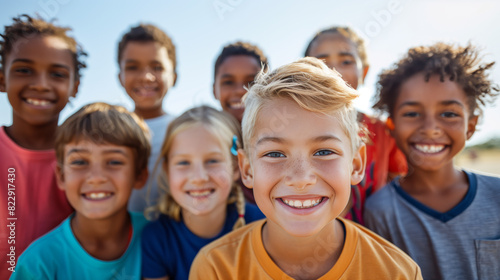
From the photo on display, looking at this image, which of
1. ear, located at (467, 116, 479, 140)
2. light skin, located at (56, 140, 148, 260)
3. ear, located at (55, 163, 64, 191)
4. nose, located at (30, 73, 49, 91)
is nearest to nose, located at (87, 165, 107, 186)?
light skin, located at (56, 140, 148, 260)

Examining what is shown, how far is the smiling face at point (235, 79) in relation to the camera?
12.0ft

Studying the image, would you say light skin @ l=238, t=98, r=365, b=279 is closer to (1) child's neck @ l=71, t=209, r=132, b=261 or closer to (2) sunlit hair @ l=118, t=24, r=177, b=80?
(1) child's neck @ l=71, t=209, r=132, b=261

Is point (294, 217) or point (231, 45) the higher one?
point (231, 45)

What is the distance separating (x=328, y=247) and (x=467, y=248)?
125 centimetres

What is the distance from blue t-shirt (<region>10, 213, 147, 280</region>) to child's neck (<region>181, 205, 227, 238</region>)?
47 cm

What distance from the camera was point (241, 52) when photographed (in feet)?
12.4

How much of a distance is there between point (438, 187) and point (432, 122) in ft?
1.98

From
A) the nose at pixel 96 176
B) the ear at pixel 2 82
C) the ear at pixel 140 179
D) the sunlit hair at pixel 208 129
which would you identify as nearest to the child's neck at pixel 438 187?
the sunlit hair at pixel 208 129

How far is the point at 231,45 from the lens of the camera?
391cm

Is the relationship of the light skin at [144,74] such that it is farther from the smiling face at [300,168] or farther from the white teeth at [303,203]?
the white teeth at [303,203]

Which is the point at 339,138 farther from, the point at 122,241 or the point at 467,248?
the point at 122,241

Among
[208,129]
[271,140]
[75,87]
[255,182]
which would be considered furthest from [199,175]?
[75,87]

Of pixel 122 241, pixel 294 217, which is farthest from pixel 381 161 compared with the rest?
pixel 122 241

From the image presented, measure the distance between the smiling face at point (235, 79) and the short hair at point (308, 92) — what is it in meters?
1.61
